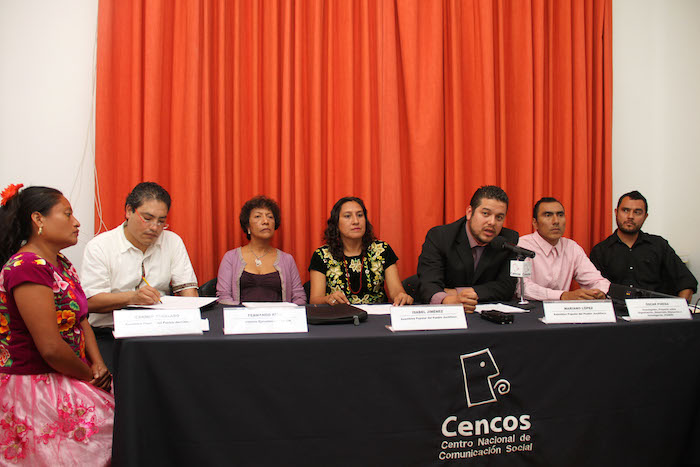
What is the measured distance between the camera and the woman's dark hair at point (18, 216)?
1593 millimetres

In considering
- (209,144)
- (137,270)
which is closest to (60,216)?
(137,270)

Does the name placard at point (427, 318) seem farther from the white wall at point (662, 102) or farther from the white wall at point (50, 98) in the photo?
the white wall at point (662, 102)

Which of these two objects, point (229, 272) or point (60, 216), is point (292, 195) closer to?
point (229, 272)

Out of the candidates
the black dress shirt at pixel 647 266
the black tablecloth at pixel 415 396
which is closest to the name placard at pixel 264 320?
the black tablecloth at pixel 415 396

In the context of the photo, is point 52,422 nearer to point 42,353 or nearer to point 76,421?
point 76,421

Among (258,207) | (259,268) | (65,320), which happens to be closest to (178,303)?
(65,320)

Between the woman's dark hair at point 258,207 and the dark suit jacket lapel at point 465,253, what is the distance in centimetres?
117

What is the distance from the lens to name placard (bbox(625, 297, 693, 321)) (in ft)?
5.61

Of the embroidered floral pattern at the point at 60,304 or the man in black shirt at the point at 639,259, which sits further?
the man in black shirt at the point at 639,259

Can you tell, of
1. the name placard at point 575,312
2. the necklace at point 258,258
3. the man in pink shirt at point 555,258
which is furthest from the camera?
the necklace at point 258,258

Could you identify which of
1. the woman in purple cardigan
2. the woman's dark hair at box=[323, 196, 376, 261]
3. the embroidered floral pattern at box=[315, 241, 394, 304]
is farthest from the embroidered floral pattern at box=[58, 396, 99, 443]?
the woman's dark hair at box=[323, 196, 376, 261]

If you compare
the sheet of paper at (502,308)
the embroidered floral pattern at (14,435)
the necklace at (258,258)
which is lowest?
the embroidered floral pattern at (14,435)

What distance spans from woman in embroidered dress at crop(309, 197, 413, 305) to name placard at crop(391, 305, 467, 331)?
1.12 meters

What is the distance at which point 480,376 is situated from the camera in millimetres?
1530
